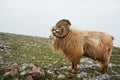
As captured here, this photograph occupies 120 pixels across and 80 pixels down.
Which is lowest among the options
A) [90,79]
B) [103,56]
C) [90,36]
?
[90,79]

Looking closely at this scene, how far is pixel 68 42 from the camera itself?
17.7 metres

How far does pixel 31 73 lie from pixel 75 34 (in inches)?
148

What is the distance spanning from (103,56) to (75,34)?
2274 mm

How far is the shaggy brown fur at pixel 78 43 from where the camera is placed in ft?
57.2

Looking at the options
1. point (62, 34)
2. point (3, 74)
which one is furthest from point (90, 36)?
point (3, 74)

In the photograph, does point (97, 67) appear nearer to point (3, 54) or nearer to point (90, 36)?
point (90, 36)

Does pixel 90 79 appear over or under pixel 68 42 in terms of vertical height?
under

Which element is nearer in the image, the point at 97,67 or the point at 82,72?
the point at 82,72

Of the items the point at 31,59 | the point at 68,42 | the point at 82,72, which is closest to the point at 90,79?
the point at 82,72

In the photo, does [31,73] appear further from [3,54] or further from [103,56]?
[3,54]

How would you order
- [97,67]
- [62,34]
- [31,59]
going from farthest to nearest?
[31,59]
[97,67]
[62,34]

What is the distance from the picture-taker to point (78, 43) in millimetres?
17406

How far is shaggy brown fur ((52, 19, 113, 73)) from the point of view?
57.2 ft

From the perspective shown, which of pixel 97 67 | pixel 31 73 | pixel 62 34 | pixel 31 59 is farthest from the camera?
pixel 31 59
